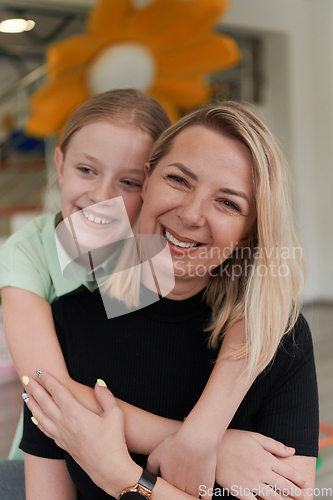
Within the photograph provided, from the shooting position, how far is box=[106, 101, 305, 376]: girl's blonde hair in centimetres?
83

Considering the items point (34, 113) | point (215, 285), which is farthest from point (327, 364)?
point (215, 285)

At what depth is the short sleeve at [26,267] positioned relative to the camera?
103 cm

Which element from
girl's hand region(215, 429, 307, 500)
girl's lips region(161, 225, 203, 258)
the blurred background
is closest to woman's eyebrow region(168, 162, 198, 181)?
girl's lips region(161, 225, 203, 258)

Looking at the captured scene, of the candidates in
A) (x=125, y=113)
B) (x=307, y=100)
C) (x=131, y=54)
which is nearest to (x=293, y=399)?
(x=125, y=113)

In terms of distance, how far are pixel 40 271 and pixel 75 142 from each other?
291 mm

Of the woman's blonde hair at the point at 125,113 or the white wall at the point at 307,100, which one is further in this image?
the white wall at the point at 307,100

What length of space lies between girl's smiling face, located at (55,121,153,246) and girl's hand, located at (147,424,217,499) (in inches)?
17.7

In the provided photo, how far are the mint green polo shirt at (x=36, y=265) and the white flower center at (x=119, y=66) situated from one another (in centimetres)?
108

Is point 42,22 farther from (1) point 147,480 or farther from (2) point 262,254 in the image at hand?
(1) point 147,480

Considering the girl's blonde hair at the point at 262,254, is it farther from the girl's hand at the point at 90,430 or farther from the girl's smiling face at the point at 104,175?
the girl's hand at the point at 90,430

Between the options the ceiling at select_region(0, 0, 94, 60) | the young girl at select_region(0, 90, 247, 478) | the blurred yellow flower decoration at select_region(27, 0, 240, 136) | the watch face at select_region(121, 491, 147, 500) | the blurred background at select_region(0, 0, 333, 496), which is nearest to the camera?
the watch face at select_region(121, 491, 147, 500)

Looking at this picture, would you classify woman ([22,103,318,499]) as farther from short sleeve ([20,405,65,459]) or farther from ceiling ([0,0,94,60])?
ceiling ([0,0,94,60])

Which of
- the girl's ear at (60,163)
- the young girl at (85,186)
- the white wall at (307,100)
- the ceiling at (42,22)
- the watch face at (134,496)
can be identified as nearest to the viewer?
the watch face at (134,496)

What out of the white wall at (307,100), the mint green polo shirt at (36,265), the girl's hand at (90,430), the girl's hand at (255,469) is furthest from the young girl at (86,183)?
the white wall at (307,100)
